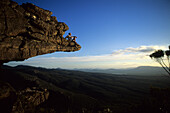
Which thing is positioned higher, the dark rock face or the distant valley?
the dark rock face

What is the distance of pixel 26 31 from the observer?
13.1 m

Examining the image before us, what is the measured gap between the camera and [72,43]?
2112 cm

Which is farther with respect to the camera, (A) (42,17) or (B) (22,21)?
(A) (42,17)

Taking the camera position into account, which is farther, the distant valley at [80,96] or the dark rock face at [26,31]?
the distant valley at [80,96]

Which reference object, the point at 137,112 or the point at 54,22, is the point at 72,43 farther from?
the point at 137,112

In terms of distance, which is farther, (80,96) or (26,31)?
(80,96)

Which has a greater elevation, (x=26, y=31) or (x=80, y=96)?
(x=26, y=31)

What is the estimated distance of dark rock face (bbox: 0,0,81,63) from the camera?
11.0 metres

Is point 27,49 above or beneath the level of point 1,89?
above

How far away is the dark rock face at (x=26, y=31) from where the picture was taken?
1104cm

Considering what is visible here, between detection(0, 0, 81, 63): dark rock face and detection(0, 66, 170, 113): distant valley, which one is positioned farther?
detection(0, 66, 170, 113): distant valley

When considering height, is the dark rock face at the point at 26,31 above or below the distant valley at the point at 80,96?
above

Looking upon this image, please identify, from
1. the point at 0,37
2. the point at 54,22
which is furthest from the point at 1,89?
the point at 54,22

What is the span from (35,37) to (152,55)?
3314 cm
